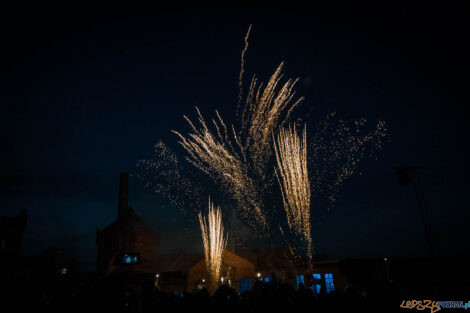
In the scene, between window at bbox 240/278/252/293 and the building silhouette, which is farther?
the building silhouette

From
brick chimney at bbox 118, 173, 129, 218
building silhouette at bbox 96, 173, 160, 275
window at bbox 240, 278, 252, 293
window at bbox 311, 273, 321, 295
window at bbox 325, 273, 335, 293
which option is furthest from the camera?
brick chimney at bbox 118, 173, 129, 218

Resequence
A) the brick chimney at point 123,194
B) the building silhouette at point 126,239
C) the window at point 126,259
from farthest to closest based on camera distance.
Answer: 1. the brick chimney at point 123,194
2. the building silhouette at point 126,239
3. the window at point 126,259

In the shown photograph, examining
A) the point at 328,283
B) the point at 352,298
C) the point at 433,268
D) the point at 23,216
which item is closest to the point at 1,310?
the point at 23,216

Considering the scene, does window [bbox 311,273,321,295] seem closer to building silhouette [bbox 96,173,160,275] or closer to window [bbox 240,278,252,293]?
window [bbox 240,278,252,293]

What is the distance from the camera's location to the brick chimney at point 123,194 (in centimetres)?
4400

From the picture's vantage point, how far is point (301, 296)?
325 inches

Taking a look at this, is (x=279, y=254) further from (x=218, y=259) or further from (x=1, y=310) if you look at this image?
(x=1, y=310)

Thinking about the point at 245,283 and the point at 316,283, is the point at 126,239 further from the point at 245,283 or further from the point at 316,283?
the point at 316,283

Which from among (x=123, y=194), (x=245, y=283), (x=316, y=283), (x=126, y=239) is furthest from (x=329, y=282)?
(x=123, y=194)

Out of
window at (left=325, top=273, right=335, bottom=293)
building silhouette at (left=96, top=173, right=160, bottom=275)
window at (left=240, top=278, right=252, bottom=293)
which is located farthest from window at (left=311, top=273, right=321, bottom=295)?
building silhouette at (left=96, top=173, right=160, bottom=275)

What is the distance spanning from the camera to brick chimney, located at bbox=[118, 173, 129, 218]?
144 ft

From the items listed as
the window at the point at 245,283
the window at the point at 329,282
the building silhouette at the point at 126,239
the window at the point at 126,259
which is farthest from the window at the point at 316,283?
the building silhouette at the point at 126,239

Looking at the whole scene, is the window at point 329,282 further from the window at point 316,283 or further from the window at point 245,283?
the window at point 245,283

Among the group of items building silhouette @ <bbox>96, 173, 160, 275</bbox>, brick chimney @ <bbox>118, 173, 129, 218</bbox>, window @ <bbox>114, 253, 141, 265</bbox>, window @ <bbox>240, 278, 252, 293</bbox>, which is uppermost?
brick chimney @ <bbox>118, 173, 129, 218</bbox>
